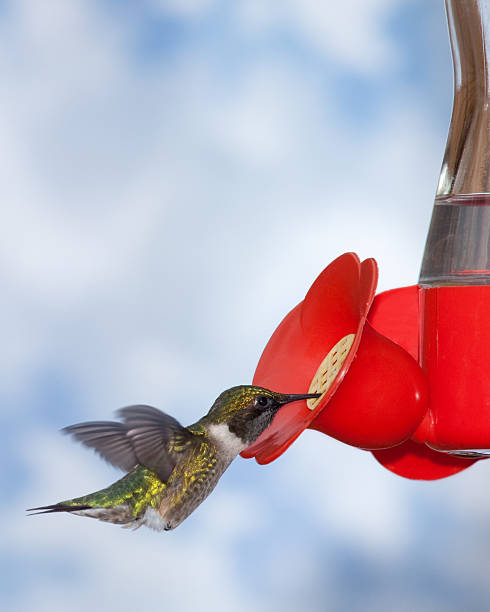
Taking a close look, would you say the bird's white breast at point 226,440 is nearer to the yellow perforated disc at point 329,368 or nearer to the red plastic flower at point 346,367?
the red plastic flower at point 346,367

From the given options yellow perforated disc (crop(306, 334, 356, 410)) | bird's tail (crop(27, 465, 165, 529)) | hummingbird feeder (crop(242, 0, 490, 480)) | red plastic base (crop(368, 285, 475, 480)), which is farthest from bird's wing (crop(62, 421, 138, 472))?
red plastic base (crop(368, 285, 475, 480))

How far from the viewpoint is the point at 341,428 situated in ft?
5.21

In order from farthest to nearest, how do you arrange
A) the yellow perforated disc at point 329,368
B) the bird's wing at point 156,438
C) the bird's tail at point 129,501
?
the bird's tail at point 129,501
the bird's wing at point 156,438
the yellow perforated disc at point 329,368

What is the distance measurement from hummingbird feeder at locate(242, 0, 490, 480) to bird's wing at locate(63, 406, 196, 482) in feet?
0.58

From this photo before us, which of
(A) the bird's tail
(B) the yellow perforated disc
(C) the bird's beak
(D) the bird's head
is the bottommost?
(A) the bird's tail

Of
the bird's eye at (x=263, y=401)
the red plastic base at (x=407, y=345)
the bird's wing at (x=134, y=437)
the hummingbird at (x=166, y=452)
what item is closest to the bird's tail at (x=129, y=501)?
the hummingbird at (x=166, y=452)

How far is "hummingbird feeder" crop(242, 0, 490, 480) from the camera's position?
1496mm

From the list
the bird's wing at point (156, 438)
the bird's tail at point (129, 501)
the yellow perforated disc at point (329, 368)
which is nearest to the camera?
the yellow perforated disc at point (329, 368)

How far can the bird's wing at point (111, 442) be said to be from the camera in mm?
1616

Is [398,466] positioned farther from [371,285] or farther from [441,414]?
[371,285]

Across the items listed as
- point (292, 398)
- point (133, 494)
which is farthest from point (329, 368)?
point (133, 494)

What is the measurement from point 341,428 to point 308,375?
6.0 inches

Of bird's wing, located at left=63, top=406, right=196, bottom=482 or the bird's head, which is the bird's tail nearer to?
bird's wing, located at left=63, top=406, right=196, bottom=482

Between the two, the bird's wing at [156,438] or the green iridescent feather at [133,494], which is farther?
the green iridescent feather at [133,494]
